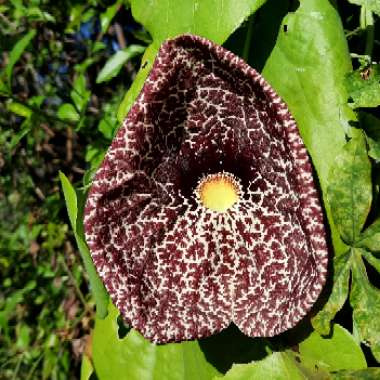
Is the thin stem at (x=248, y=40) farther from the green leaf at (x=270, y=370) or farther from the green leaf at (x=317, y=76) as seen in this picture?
the green leaf at (x=270, y=370)

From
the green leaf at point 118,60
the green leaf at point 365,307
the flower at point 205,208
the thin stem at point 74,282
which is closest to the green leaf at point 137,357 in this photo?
the flower at point 205,208

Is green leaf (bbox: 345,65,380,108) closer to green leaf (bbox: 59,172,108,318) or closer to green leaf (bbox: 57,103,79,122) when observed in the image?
green leaf (bbox: 59,172,108,318)

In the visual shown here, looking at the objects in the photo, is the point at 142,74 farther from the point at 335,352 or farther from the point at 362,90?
the point at 335,352

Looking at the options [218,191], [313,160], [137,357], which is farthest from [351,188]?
[137,357]

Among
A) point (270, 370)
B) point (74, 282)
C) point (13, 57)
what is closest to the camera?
point (270, 370)

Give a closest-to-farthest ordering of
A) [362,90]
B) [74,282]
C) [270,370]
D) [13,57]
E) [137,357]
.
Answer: [362,90] < [270,370] < [137,357] < [13,57] < [74,282]
